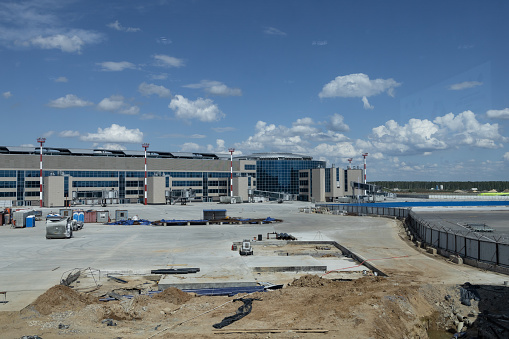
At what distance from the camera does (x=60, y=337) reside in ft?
59.9

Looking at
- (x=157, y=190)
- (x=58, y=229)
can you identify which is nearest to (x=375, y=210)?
(x=58, y=229)

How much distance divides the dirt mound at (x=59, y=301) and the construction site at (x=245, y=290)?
77mm

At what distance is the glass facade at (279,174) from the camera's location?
155 metres

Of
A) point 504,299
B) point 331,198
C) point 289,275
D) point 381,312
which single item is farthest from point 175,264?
point 331,198

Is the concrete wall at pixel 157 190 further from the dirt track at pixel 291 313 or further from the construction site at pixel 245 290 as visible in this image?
the dirt track at pixel 291 313

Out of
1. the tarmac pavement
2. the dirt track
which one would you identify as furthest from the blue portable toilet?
the dirt track

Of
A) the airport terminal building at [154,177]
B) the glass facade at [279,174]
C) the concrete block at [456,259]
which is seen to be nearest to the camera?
the concrete block at [456,259]

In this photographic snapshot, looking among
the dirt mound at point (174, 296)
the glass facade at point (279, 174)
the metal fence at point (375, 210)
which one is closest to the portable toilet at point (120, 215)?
the metal fence at point (375, 210)

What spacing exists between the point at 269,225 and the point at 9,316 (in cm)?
5017

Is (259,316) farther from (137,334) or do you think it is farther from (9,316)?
(9,316)

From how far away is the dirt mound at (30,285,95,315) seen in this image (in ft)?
72.3

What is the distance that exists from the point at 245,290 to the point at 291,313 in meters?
6.37

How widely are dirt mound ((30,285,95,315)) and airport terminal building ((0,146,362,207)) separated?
10138 centimetres

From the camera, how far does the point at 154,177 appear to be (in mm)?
128000
